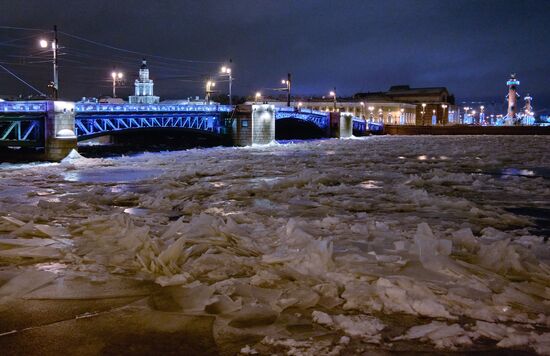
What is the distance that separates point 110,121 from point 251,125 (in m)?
20.2

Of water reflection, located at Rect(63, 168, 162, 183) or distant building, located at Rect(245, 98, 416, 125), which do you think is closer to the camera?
water reflection, located at Rect(63, 168, 162, 183)

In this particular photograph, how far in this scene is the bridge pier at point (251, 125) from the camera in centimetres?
5369

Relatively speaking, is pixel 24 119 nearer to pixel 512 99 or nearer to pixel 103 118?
pixel 103 118

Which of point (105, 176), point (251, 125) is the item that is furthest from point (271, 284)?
point (251, 125)

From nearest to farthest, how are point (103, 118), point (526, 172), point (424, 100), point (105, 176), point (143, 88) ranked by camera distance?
point (105, 176)
point (526, 172)
point (103, 118)
point (143, 88)
point (424, 100)

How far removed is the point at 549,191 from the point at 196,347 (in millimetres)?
13997

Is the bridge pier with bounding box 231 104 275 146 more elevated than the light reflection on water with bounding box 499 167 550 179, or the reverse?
the bridge pier with bounding box 231 104 275 146

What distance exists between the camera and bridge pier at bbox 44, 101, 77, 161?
30.3 metres

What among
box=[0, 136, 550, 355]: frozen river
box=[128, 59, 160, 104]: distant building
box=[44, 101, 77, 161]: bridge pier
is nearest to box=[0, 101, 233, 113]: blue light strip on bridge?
box=[44, 101, 77, 161]: bridge pier

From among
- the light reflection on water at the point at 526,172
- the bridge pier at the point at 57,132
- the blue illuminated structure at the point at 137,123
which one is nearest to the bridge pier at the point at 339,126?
the blue illuminated structure at the point at 137,123

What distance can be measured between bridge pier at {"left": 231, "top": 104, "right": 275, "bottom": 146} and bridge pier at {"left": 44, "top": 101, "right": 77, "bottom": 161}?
80.8 ft

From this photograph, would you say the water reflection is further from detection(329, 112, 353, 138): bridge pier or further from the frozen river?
detection(329, 112, 353, 138): bridge pier

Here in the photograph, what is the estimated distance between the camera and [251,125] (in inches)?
2115

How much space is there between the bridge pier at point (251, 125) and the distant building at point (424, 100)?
77.6 metres
